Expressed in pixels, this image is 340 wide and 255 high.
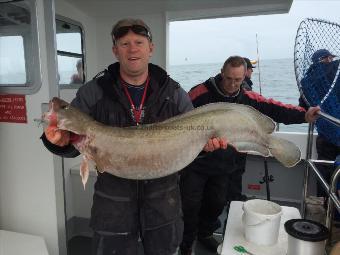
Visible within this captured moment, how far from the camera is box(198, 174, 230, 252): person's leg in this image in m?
4.07

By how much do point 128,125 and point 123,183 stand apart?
16.6 inches

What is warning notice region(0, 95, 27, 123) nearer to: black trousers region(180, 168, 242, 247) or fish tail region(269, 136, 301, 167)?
black trousers region(180, 168, 242, 247)

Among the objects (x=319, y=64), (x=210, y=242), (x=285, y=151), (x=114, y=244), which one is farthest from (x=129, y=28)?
(x=210, y=242)

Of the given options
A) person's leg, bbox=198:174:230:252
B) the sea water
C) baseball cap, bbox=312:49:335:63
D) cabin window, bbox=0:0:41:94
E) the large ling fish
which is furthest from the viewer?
the sea water

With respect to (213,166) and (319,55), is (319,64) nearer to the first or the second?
(319,55)

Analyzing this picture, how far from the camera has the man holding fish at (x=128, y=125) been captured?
7.33 feet

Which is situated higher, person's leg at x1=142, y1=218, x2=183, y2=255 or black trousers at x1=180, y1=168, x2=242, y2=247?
person's leg at x1=142, y1=218, x2=183, y2=255

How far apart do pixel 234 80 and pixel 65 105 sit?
2122 millimetres

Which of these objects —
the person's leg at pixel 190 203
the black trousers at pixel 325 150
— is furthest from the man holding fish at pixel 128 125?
the black trousers at pixel 325 150

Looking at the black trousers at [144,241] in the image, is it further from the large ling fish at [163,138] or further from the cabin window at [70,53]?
the cabin window at [70,53]

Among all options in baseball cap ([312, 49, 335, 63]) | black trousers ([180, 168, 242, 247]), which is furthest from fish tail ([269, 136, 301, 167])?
black trousers ([180, 168, 242, 247])

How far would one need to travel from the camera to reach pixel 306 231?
203 centimetres

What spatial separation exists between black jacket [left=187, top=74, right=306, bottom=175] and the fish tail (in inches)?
53.5

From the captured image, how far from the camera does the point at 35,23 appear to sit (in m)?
3.04
